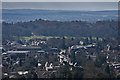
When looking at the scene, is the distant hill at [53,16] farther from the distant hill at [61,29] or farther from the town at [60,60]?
the town at [60,60]

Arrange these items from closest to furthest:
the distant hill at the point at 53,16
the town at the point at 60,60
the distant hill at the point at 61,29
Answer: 1. the town at the point at 60,60
2. the distant hill at the point at 61,29
3. the distant hill at the point at 53,16

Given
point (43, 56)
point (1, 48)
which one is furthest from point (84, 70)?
point (1, 48)

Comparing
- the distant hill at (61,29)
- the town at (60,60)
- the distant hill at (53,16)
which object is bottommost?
the town at (60,60)

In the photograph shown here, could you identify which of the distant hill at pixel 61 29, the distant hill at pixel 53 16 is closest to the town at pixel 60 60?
the distant hill at pixel 61 29

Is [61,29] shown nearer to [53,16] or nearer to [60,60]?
[60,60]

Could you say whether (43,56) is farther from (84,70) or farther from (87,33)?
(87,33)

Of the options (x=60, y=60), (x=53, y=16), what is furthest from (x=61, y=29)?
(x=53, y=16)
